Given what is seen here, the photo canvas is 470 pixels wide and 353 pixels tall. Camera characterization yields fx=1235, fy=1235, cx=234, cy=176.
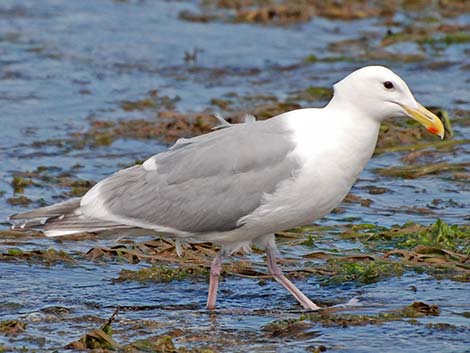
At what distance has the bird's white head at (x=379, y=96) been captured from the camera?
755 centimetres

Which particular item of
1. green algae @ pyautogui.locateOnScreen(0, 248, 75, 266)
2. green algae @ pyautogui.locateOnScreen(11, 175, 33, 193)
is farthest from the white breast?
green algae @ pyautogui.locateOnScreen(11, 175, 33, 193)

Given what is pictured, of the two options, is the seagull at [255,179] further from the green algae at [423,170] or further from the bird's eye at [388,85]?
the green algae at [423,170]

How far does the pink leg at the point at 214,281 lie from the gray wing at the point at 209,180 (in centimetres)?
28

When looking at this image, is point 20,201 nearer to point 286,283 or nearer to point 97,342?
point 286,283

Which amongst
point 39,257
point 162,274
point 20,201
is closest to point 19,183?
point 20,201

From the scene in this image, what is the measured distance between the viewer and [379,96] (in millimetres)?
7562

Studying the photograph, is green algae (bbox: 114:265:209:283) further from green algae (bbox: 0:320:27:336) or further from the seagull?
green algae (bbox: 0:320:27:336)

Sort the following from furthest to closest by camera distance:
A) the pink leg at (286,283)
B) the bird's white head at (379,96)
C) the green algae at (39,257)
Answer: the green algae at (39,257) < the pink leg at (286,283) < the bird's white head at (379,96)

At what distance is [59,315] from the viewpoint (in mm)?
7609

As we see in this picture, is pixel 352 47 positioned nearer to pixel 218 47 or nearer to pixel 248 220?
pixel 218 47

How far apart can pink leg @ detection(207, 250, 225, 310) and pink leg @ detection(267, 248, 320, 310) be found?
1.05 feet

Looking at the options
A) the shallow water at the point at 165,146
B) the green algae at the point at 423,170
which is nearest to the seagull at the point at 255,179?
the shallow water at the point at 165,146

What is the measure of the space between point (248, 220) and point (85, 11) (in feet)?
39.8

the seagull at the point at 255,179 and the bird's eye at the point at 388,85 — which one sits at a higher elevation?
the bird's eye at the point at 388,85
